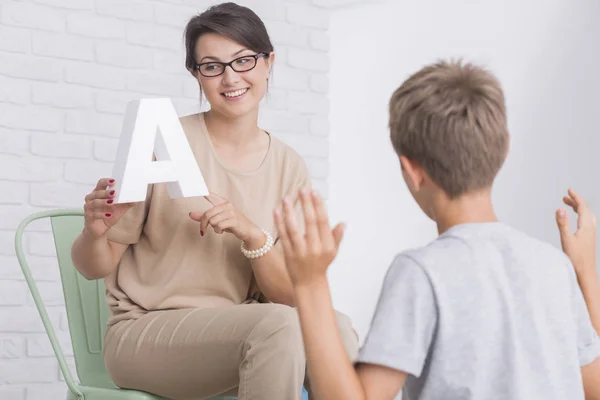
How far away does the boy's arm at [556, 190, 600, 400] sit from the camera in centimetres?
134

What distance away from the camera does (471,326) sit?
1.19m

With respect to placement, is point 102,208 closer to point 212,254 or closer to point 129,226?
point 129,226

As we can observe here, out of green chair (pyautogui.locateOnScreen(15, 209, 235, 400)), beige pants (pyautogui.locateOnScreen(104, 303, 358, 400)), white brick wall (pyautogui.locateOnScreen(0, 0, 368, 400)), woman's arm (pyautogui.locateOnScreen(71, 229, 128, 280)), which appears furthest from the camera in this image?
white brick wall (pyautogui.locateOnScreen(0, 0, 368, 400))

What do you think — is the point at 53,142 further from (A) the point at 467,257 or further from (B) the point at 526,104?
(A) the point at 467,257

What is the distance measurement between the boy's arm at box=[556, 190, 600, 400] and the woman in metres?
0.58

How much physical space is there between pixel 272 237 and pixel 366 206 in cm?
155

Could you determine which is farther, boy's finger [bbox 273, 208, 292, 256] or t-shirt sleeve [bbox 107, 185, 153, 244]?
t-shirt sleeve [bbox 107, 185, 153, 244]

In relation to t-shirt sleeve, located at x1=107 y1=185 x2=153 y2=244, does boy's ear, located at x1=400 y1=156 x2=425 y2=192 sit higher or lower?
higher

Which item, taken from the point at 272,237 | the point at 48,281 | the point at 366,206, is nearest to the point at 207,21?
the point at 272,237

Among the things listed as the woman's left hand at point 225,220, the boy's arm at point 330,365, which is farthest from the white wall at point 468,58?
the boy's arm at point 330,365

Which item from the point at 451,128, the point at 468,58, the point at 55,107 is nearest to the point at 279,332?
the point at 451,128

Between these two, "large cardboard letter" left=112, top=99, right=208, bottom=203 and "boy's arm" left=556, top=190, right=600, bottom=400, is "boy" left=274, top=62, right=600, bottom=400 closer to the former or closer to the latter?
"boy's arm" left=556, top=190, right=600, bottom=400

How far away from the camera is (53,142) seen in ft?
9.82

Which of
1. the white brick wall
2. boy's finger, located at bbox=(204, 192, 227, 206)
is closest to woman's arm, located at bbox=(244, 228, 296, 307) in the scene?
boy's finger, located at bbox=(204, 192, 227, 206)
